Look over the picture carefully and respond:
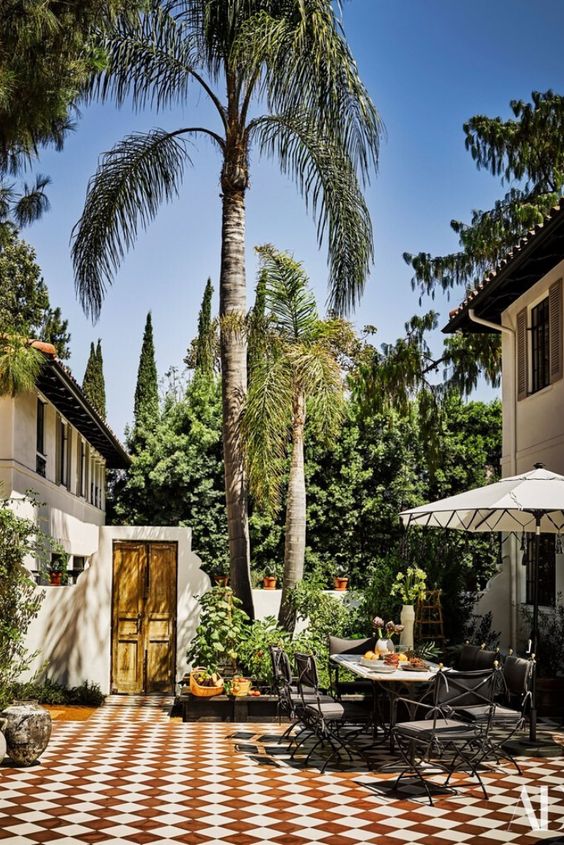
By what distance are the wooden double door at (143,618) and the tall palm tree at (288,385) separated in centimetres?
172

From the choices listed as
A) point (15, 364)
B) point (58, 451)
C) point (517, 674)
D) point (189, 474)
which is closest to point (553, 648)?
point (517, 674)

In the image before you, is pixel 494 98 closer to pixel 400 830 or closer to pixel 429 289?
pixel 429 289

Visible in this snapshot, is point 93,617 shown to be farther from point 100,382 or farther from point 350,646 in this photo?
point 100,382

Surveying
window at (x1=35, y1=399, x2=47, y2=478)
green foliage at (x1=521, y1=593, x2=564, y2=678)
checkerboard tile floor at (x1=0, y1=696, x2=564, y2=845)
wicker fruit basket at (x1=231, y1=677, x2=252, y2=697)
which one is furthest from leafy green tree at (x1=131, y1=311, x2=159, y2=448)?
checkerboard tile floor at (x1=0, y1=696, x2=564, y2=845)

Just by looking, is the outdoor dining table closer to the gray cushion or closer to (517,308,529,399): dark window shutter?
the gray cushion

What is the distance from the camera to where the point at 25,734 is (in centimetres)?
858

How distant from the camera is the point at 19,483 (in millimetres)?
14398

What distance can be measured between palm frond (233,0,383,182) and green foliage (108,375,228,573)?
36.8 ft

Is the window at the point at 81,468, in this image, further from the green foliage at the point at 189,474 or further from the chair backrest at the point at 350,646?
the chair backrest at the point at 350,646

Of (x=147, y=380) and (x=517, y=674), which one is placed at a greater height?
(x=147, y=380)

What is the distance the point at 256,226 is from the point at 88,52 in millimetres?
5050

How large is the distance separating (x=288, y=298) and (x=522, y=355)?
343 cm

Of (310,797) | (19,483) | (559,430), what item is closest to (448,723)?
(310,797)

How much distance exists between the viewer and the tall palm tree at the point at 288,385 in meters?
12.5
